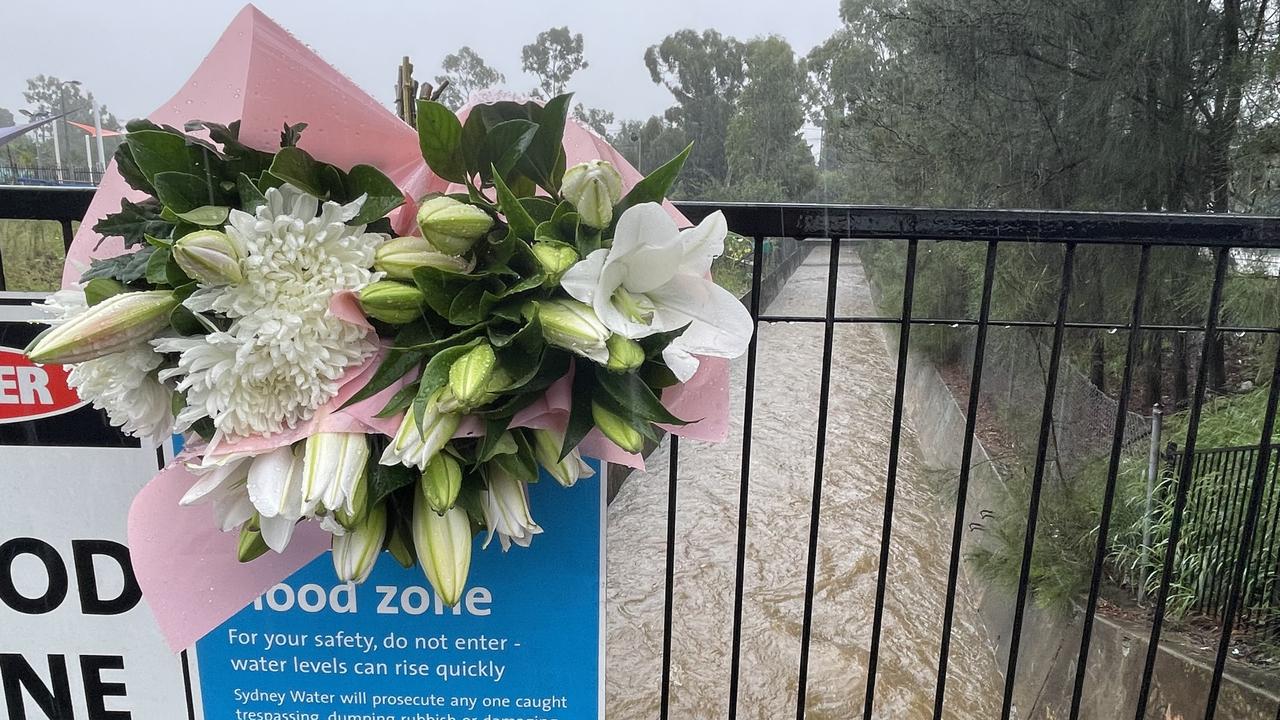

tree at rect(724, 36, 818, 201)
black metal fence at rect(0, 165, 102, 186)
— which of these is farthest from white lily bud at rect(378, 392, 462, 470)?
tree at rect(724, 36, 818, 201)

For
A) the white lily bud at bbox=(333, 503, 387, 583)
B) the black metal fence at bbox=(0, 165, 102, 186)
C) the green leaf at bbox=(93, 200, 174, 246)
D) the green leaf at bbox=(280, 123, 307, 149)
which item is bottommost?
the white lily bud at bbox=(333, 503, 387, 583)

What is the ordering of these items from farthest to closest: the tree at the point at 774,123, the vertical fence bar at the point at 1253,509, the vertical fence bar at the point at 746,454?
the tree at the point at 774,123 → the vertical fence bar at the point at 1253,509 → the vertical fence bar at the point at 746,454

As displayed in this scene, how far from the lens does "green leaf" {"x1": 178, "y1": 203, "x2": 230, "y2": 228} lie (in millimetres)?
684

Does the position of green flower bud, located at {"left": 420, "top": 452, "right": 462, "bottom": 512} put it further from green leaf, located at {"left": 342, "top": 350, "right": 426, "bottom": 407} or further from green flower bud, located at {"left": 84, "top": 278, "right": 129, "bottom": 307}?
green flower bud, located at {"left": 84, "top": 278, "right": 129, "bottom": 307}

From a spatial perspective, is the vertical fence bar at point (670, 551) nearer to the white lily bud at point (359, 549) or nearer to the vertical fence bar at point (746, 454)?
the vertical fence bar at point (746, 454)

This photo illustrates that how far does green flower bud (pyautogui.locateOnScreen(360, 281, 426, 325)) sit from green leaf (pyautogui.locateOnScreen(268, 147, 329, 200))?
0.12 meters

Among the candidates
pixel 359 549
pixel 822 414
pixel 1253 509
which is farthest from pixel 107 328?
pixel 1253 509

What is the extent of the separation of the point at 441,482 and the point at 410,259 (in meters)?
0.19

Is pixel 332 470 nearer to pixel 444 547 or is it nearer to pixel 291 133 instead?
pixel 444 547

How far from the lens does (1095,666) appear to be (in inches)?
156

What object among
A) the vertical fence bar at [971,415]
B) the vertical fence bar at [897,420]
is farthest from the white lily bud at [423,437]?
the vertical fence bar at [971,415]

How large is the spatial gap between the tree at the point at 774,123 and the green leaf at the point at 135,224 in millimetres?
8035

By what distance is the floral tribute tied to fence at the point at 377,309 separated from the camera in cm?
66

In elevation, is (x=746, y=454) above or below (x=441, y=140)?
below
